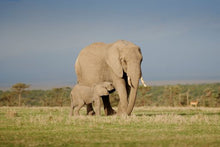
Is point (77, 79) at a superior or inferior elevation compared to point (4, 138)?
superior

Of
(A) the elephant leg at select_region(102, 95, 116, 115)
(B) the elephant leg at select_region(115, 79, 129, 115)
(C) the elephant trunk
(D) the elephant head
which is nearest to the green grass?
(C) the elephant trunk

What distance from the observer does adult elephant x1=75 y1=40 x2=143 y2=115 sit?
21938 mm

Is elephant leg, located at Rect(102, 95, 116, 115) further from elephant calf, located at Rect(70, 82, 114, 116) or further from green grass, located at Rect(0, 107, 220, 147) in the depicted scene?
green grass, located at Rect(0, 107, 220, 147)

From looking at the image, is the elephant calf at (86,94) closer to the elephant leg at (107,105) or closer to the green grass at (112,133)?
the elephant leg at (107,105)

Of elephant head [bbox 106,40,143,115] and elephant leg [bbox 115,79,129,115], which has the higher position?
elephant head [bbox 106,40,143,115]

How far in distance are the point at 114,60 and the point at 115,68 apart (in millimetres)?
490

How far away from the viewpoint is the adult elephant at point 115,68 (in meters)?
21.9

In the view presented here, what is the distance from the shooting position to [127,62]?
22.2 m

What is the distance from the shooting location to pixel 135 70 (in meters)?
21.7

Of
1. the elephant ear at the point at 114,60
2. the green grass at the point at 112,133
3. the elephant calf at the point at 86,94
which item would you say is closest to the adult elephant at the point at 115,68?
the elephant ear at the point at 114,60

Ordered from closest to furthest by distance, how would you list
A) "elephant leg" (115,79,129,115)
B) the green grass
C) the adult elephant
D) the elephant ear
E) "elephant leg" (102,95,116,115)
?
the green grass → the adult elephant → "elephant leg" (115,79,129,115) → the elephant ear → "elephant leg" (102,95,116,115)

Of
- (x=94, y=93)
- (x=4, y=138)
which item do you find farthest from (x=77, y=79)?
(x=4, y=138)

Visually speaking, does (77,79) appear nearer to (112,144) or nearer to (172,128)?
(172,128)

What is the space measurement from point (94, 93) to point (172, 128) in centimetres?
763
